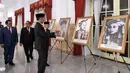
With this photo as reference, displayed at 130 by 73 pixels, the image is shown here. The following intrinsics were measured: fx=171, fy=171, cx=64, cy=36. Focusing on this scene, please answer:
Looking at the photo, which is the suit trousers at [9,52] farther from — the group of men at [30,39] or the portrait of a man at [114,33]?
the portrait of a man at [114,33]

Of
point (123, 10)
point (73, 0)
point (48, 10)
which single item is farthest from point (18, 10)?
point (123, 10)

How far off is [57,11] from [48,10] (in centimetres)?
94

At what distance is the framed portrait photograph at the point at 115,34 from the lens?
3420 mm

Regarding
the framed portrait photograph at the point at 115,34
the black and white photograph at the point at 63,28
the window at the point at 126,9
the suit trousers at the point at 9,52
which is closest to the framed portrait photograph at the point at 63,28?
the black and white photograph at the point at 63,28

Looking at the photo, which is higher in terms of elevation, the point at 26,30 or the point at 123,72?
the point at 26,30

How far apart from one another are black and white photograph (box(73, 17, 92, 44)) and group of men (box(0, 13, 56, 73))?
85cm

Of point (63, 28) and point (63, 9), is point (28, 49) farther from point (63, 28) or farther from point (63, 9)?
point (63, 9)

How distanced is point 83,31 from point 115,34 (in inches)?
45.0

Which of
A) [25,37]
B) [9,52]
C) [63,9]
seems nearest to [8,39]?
[9,52]

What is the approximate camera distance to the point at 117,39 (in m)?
3.52

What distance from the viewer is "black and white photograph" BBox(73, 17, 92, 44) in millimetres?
4463

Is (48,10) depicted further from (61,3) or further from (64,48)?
(64,48)

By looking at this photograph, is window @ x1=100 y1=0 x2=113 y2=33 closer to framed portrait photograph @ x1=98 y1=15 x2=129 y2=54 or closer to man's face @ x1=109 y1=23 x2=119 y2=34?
framed portrait photograph @ x1=98 y1=15 x2=129 y2=54

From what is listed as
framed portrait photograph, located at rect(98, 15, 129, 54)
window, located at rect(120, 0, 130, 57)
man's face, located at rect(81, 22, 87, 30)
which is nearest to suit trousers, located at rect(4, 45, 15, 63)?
man's face, located at rect(81, 22, 87, 30)
